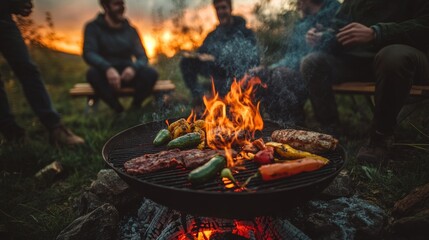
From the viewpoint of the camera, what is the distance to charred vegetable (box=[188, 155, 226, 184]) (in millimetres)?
1886

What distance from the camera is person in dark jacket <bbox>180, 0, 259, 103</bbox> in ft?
17.1

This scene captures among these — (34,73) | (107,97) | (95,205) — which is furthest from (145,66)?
(95,205)

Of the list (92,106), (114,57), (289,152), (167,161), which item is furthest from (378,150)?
(92,106)

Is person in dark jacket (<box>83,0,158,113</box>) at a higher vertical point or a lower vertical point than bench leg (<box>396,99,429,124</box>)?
higher

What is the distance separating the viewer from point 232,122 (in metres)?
2.91

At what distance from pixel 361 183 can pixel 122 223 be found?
2512mm

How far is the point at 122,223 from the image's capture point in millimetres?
2676

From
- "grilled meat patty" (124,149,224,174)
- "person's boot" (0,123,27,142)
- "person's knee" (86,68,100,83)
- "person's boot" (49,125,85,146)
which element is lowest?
"person's boot" (49,125,85,146)

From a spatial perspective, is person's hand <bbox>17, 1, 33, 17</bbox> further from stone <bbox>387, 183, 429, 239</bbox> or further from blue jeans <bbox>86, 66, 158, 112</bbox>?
stone <bbox>387, 183, 429, 239</bbox>

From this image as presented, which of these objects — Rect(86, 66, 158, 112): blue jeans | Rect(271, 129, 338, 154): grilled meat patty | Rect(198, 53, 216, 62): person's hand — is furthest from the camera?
Rect(86, 66, 158, 112): blue jeans

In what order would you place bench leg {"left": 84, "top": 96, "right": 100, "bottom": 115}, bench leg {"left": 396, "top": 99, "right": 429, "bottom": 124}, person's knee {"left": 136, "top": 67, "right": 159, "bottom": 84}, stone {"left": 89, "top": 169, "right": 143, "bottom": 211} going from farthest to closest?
bench leg {"left": 84, "top": 96, "right": 100, "bottom": 115}, person's knee {"left": 136, "top": 67, "right": 159, "bottom": 84}, bench leg {"left": 396, "top": 99, "right": 429, "bottom": 124}, stone {"left": 89, "top": 169, "right": 143, "bottom": 211}

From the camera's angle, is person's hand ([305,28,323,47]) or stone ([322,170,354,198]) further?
person's hand ([305,28,323,47])

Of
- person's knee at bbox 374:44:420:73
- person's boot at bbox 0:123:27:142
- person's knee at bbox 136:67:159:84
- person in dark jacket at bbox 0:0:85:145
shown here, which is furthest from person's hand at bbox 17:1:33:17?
person's knee at bbox 374:44:420:73

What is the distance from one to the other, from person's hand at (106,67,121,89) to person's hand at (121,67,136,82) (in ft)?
0.73
